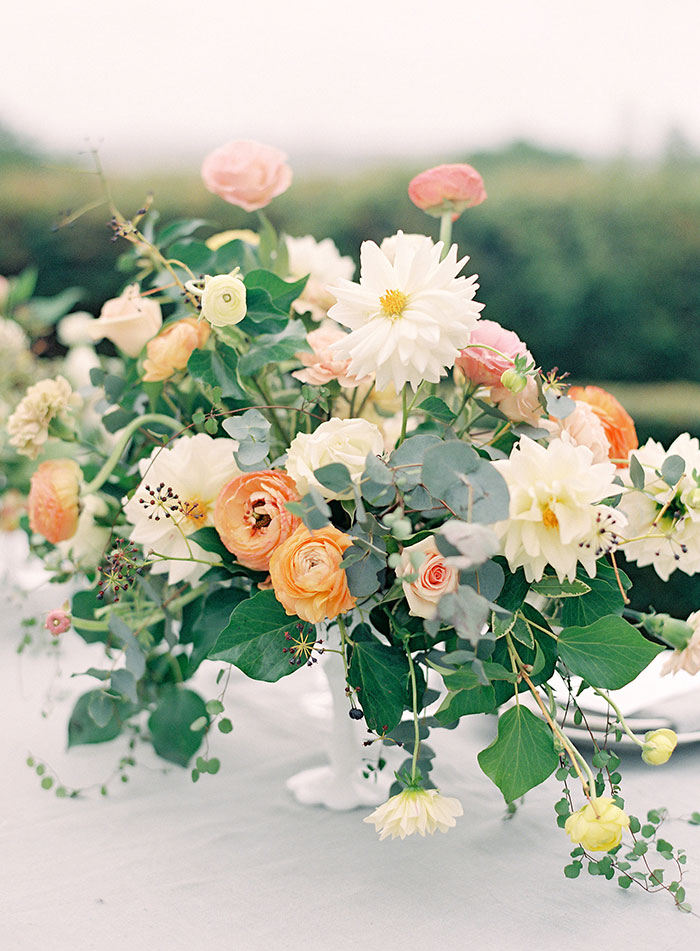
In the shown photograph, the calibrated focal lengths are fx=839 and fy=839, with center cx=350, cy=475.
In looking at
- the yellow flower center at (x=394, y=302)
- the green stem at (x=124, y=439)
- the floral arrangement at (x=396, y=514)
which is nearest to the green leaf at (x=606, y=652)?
the floral arrangement at (x=396, y=514)

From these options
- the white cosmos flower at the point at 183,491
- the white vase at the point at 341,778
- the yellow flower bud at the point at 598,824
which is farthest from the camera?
the white vase at the point at 341,778

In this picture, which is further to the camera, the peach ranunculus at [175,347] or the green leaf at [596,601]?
the peach ranunculus at [175,347]

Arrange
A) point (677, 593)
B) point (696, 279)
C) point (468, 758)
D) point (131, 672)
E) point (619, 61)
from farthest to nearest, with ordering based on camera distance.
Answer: point (619, 61) < point (696, 279) < point (677, 593) < point (468, 758) < point (131, 672)

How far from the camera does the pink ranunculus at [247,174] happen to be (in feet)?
2.42

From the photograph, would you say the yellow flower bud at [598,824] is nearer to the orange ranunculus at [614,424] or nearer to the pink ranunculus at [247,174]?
the orange ranunculus at [614,424]

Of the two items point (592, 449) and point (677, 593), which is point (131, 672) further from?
point (677, 593)

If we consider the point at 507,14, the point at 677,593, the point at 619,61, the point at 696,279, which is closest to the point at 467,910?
the point at 677,593

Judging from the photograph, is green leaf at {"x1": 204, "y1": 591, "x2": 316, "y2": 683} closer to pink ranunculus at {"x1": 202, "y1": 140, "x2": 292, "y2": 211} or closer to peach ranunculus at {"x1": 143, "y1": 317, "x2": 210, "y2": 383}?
peach ranunculus at {"x1": 143, "y1": 317, "x2": 210, "y2": 383}

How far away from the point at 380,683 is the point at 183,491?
7.9 inches

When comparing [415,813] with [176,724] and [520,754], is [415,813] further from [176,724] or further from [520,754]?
[176,724]

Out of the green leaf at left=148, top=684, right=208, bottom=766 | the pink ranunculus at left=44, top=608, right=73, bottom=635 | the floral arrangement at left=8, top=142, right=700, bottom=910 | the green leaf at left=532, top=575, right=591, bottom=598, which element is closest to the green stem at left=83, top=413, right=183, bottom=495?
the floral arrangement at left=8, top=142, right=700, bottom=910

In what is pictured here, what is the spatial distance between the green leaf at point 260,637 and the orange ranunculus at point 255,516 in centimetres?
3

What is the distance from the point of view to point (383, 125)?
718 cm

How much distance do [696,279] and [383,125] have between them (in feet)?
17.0
